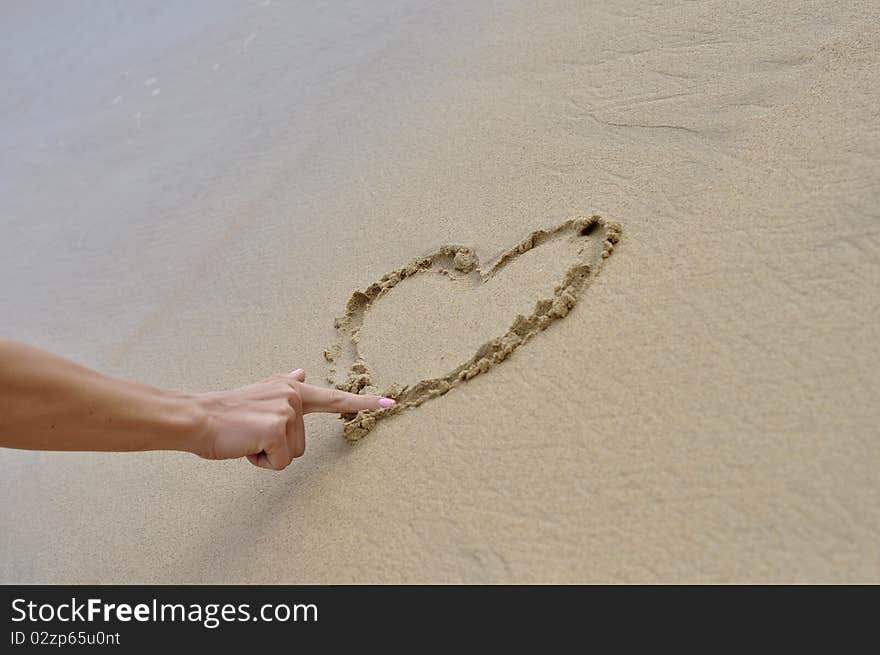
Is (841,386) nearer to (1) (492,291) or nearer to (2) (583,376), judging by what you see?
(2) (583,376)

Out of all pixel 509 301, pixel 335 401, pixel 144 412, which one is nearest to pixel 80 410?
pixel 144 412

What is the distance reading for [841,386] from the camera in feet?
4.07

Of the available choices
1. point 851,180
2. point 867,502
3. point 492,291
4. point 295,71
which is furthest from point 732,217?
point 295,71

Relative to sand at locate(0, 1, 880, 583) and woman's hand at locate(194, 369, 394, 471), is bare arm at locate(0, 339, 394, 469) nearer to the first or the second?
woman's hand at locate(194, 369, 394, 471)

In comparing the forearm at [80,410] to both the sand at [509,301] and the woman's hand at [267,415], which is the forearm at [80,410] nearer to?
the woman's hand at [267,415]

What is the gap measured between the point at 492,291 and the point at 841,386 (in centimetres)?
68

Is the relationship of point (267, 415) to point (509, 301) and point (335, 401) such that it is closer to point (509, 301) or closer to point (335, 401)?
point (335, 401)

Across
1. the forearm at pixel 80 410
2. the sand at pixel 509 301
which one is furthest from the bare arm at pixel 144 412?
the sand at pixel 509 301

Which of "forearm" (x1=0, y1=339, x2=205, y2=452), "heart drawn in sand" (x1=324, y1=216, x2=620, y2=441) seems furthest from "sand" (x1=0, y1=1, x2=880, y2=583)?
"forearm" (x1=0, y1=339, x2=205, y2=452)

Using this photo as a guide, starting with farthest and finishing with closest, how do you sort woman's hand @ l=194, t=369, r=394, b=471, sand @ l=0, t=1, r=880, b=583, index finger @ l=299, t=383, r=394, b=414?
index finger @ l=299, t=383, r=394, b=414
woman's hand @ l=194, t=369, r=394, b=471
sand @ l=0, t=1, r=880, b=583

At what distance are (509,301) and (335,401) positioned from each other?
375 mm

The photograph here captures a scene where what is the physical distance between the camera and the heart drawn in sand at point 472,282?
1597 millimetres

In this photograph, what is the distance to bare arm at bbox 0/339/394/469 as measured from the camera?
52.1 inches

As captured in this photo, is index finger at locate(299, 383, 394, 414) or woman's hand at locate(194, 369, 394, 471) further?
index finger at locate(299, 383, 394, 414)
